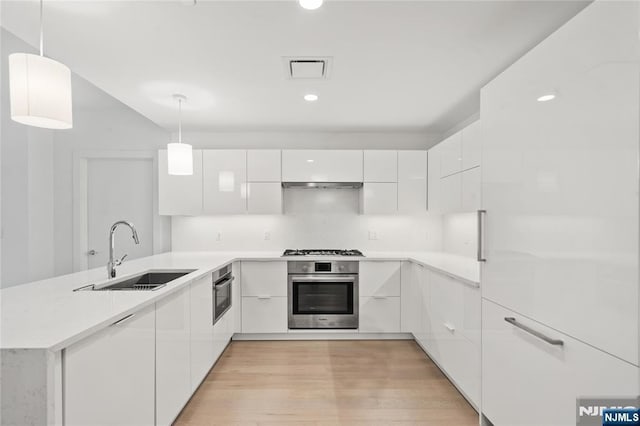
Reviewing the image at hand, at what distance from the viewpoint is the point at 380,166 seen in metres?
3.71

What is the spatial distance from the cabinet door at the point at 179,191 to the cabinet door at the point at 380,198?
1.93 meters

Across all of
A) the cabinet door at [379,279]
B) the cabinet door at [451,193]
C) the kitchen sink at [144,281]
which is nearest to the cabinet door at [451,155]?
the cabinet door at [451,193]

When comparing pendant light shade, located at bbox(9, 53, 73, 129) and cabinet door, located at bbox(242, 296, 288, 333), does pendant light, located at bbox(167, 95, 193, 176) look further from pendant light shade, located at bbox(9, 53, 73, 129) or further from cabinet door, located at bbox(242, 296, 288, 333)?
cabinet door, located at bbox(242, 296, 288, 333)

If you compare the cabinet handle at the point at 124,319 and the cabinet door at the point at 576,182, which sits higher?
the cabinet door at the point at 576,182

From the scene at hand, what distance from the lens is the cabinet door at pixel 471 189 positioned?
251 centimetres

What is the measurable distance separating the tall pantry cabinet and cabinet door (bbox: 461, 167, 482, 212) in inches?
31.5

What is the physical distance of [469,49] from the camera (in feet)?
6.64

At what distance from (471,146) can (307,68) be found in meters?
1.47

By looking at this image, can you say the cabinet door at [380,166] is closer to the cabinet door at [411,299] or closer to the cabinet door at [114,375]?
the cabinet door at [411,299]

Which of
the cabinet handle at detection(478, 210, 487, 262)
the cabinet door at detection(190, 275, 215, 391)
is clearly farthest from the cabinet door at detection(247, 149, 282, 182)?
the cabinet handle at detection(478, 210, 487, 262)

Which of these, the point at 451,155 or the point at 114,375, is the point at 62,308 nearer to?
the point at 114,375

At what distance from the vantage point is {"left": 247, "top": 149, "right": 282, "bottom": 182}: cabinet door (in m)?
3.67

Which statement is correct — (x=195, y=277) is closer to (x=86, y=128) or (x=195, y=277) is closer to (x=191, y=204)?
(x=191, y=204)
